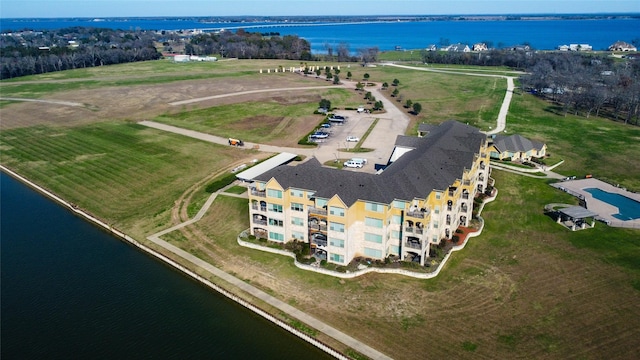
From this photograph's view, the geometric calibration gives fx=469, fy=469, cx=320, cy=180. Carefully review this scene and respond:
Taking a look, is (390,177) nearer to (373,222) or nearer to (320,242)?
(373,222)

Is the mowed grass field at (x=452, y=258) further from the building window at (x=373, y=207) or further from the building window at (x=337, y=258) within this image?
the building window at (x=373, y=207)

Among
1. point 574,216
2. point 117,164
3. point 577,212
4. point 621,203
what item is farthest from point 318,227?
point 117,164

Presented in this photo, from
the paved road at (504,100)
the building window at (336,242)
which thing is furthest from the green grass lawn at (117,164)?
the paved road at (504,100)

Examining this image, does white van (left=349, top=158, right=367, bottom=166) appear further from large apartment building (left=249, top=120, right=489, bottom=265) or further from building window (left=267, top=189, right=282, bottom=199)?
building window (left=267, top=189, right=282, bottom=199)

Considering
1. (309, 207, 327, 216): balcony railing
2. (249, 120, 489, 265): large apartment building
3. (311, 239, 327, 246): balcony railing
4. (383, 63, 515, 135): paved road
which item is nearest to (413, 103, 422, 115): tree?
(383, 63, 515, 135): paved road

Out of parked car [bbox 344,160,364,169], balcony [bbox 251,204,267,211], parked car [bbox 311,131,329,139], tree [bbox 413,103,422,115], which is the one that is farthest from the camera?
tree [bbox 413,103,422,115]

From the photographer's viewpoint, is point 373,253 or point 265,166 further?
point 265,166

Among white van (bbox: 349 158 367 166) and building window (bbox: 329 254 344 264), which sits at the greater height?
white van (bbox: 349 158 367 166)
